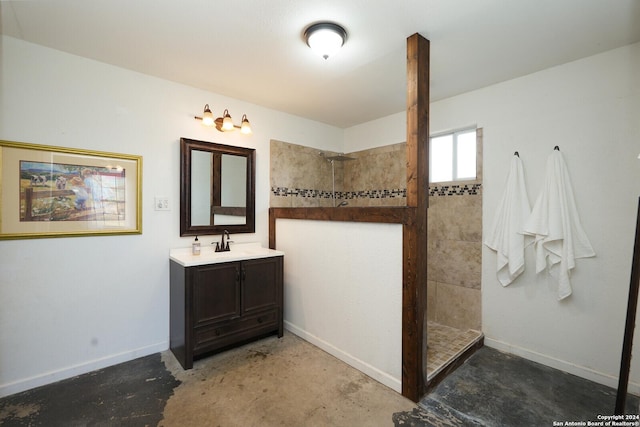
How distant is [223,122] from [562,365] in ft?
11.5

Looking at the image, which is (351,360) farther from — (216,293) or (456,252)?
(456,252)

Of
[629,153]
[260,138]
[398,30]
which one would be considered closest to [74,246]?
[260,138]

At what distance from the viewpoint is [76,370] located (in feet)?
6.84

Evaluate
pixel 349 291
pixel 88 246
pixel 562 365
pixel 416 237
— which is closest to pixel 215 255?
pixel 88 246

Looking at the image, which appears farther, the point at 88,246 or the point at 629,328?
the point at 88,246

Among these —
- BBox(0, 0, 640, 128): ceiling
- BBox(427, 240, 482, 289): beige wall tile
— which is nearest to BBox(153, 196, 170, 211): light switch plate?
BBox(0, 0, 640, 128): ceiling

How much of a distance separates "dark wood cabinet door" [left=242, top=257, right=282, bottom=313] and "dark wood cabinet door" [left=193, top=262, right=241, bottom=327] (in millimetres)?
84

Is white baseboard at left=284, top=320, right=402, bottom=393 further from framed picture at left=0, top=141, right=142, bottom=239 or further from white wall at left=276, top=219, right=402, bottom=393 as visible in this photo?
framed picture at left=0, top=141, right=142, bottom=239

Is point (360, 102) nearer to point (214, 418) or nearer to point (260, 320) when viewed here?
point (260, 320)

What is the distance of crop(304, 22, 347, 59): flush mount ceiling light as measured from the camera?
5.77 ft

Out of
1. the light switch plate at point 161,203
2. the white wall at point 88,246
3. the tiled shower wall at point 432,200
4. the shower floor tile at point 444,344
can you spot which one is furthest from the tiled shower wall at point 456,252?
the light switch plate at point 161,203

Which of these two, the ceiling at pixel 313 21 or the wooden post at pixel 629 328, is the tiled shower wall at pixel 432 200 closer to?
the ceiling at pixel 313 21

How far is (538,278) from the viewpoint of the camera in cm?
231

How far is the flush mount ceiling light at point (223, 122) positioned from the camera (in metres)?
2.53
